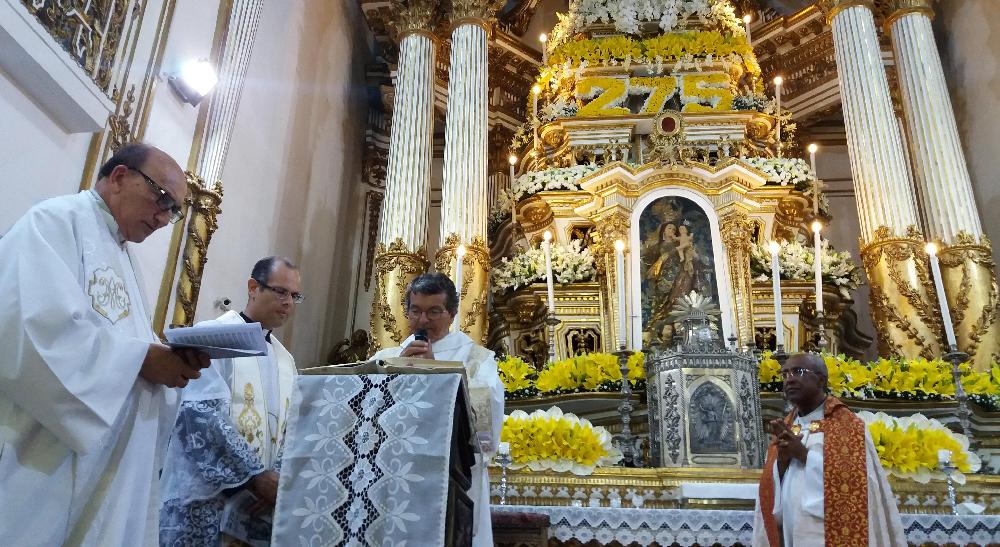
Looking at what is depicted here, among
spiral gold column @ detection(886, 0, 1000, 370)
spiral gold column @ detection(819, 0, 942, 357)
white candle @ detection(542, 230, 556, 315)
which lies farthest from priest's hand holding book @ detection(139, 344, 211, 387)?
spiral gold column @ detection(886, 0, 1000, 370)

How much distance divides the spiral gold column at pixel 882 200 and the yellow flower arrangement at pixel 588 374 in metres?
2.70

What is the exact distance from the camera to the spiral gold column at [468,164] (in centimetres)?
651

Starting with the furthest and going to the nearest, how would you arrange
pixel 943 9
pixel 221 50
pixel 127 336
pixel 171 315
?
pixel 943 9
pixel 221 50
pixel 171 315
pixel 127 336

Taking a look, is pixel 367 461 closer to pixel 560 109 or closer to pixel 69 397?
pixel 69 397

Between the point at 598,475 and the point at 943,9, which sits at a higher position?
the point at 943,9

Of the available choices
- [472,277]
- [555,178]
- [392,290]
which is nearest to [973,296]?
[555,178]

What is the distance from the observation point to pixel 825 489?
9.36 feet

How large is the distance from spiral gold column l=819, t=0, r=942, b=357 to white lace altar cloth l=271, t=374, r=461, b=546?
205 inches

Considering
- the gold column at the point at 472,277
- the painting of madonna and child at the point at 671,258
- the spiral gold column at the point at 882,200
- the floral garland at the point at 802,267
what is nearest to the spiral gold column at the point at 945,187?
the spiral gold column at the point at 882,200

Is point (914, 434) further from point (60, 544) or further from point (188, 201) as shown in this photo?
point (188, 201)

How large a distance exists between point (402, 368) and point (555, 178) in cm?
508

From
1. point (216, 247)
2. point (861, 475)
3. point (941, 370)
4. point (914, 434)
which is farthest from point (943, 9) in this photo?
point (216, 247)

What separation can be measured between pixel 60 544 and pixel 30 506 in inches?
4.7

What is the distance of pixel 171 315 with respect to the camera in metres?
4.54
